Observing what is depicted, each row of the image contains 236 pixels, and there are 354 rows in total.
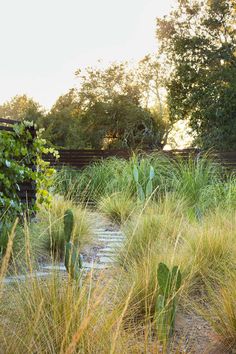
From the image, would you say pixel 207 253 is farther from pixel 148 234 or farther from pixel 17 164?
pixel 17 164

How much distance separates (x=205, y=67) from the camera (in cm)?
1536

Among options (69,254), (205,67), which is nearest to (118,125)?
(205,67)

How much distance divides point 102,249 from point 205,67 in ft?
40.6

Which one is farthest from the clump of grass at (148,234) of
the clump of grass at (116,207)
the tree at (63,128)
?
the tree at (63,128)

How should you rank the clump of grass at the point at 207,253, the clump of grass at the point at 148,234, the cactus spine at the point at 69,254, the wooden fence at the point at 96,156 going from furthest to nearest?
the wooden fence at the point at 96,156 < the clump of grass at the point at 148,234 < the clump of grass at the point at 207,253 < the cactus spine at the point at 69,254

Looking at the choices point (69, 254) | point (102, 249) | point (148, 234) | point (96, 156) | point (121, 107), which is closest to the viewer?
point (69, 254)

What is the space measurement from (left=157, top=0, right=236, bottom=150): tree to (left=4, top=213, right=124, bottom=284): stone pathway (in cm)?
999

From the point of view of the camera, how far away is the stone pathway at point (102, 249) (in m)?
3.43

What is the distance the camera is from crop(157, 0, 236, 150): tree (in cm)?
1474

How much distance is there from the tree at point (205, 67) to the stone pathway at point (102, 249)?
32.8 ft

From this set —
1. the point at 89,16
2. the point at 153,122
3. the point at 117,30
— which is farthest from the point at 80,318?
the point at 153,122

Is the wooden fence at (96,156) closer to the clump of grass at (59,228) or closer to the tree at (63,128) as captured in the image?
the clump of grass at (59,228)

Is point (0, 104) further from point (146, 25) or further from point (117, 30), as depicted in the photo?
point (117, 30)

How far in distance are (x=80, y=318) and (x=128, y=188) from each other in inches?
189
